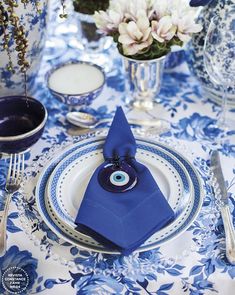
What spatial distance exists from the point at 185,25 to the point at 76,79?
0.23 meters

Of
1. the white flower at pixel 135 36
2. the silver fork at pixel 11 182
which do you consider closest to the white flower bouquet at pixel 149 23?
the white flower at pixel 135 36

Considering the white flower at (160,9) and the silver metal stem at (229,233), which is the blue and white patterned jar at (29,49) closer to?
→ the white flower at (160,9)

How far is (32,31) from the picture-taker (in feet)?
A: 2.60

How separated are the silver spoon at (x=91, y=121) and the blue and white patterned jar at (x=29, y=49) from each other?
103 millimetres

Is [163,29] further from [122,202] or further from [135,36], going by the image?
[122,202]

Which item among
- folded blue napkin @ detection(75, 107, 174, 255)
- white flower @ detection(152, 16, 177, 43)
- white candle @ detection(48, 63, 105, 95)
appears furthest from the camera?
white candle @ detection(48, 63, 105, 95)

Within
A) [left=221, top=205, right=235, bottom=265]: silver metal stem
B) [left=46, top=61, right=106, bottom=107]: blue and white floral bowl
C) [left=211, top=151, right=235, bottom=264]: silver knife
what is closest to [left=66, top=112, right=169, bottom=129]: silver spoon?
[left=46, top=61, right=106, bottom=107]: blue and white floral bowl

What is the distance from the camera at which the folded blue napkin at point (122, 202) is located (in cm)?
59

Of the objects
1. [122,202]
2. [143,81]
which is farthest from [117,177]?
[143,81]

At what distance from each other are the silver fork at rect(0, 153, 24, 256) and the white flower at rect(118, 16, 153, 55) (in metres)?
0.24

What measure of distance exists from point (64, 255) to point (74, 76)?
397 millimetres

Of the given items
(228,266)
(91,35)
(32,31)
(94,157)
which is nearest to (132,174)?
(94,157)

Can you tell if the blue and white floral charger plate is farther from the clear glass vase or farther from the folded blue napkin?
the clear glass vase

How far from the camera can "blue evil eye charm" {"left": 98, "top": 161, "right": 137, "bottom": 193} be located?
26.1 inches
